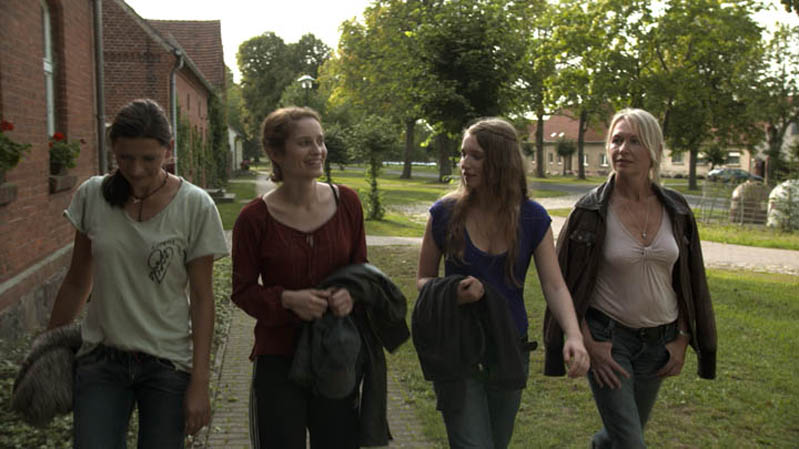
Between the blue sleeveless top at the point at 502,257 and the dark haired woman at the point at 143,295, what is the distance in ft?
3.09

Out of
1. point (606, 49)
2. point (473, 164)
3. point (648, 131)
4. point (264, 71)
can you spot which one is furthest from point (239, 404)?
point (264, 71)

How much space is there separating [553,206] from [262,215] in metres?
30.1

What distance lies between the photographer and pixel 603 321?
135 inches

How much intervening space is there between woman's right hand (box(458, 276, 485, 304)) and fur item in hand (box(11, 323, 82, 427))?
4.79 ft

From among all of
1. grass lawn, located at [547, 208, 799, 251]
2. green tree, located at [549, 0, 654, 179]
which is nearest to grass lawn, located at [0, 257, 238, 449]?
grass lawn, located at [547, 208, 799, 251]

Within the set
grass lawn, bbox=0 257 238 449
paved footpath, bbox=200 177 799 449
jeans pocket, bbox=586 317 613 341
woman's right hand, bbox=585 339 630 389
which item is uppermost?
jeans pocket, bbox=586 317 613 341

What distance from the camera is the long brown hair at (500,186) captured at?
3.05m

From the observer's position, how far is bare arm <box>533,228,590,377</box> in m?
2.95

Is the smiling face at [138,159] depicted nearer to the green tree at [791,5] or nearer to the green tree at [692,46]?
the green tree at [791,5]

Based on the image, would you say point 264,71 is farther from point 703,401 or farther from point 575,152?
point 703,401

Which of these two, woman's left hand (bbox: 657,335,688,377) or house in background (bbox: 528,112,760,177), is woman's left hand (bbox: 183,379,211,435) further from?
house in background (bbox: 528,112,760,177)

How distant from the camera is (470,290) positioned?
2.91 m

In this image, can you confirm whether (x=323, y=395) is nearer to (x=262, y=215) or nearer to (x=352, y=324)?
(x=352, y=324)

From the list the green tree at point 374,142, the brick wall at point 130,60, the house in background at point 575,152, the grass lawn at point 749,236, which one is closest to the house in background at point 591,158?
the house in background at point 575,152
